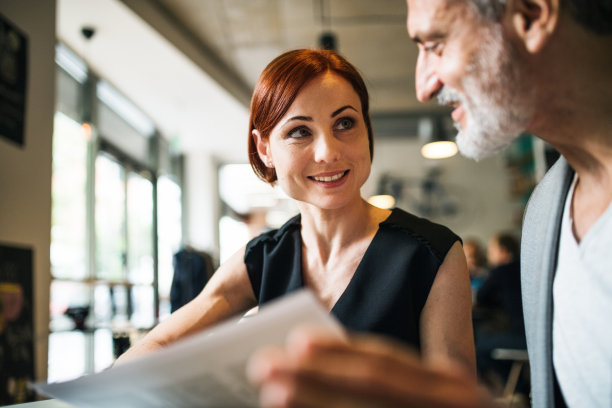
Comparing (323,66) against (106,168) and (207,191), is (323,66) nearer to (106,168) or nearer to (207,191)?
(106,168)

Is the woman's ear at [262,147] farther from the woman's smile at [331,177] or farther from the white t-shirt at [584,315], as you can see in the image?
the white t-shirt at [584,315]

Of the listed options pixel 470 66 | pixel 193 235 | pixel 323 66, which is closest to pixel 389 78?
pixel 193 235

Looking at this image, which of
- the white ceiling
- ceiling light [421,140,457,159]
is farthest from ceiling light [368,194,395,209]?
ceiling light [421,140,457,159]

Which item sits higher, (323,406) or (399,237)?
(399,237)

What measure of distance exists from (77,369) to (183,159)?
16.1 ft

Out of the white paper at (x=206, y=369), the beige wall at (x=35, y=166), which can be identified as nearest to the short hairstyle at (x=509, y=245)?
the beige wall at (x=35, y=166)

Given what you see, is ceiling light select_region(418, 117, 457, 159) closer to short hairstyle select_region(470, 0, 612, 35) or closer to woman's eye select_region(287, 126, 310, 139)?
woman's eye select_region(287, 126, 310, 139)

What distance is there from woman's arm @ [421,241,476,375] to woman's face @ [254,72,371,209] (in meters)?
0.29

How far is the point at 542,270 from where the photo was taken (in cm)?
94

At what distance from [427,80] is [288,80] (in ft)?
1.46

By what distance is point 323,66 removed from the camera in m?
1.29

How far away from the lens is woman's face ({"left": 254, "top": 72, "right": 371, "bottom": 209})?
1251mm

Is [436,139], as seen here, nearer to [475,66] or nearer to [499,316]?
[499,316]

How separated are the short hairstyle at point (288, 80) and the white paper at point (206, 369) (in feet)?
2.64
